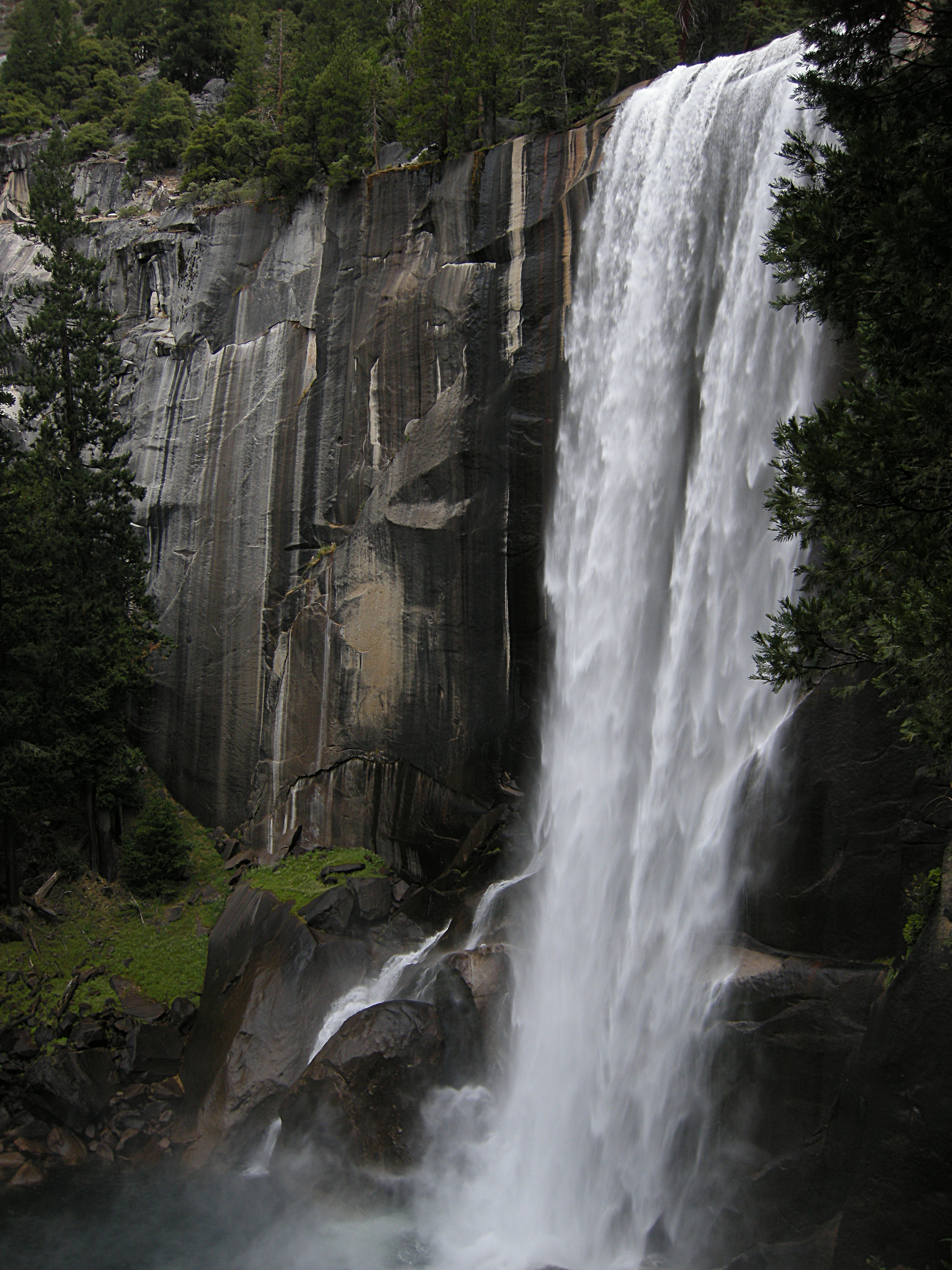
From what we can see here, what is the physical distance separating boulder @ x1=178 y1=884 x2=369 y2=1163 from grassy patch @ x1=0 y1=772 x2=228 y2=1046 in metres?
1.24

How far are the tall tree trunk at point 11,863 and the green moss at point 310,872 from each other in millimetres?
4780

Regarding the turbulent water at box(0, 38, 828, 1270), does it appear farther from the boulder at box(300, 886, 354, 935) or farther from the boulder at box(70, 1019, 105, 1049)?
the boulder at box(70, 1019, 105, 1049)

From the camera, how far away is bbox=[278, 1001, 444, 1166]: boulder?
12.5m

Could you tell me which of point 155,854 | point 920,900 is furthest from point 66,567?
point 920,900

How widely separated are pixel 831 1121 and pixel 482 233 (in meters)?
17.3

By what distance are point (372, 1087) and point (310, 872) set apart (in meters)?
6.56

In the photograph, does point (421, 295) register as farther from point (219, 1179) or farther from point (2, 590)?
point (219, 1179)

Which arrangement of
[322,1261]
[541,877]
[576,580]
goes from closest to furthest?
[322,1261] → [541,877] → [576,580]

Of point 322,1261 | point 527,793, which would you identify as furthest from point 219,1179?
point 527,793

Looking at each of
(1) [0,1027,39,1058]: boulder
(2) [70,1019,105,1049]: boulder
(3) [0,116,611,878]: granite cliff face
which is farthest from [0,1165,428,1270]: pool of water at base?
(3) [0,116,611,878]: granite cliff face

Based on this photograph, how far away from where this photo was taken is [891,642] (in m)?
5.83

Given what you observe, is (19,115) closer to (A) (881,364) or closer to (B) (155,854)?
(B) (155,854)

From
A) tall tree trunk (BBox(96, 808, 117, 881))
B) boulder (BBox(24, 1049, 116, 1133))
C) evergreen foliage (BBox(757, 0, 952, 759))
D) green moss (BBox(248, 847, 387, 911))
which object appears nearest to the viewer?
evergreen foliage (BBox(757, 0, 952, 759))

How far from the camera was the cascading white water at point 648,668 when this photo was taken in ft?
36.3
